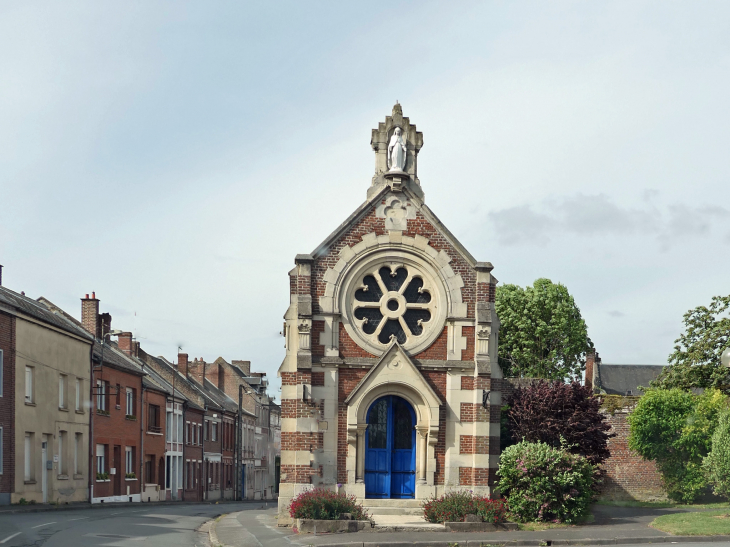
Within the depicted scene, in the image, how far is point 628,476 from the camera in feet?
111

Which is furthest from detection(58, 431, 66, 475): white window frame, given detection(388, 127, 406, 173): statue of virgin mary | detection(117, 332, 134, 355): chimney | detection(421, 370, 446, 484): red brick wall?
detection(388, 127, 406, 173): statue of virgin mary

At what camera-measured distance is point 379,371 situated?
23.6 metres

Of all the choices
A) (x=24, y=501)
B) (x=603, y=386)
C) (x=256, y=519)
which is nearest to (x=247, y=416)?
(x=603, y=386)

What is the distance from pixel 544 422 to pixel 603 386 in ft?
153

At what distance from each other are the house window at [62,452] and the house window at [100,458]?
3.92 m

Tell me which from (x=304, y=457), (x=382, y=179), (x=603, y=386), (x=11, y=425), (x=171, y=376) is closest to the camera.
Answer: (x=304, y=457)

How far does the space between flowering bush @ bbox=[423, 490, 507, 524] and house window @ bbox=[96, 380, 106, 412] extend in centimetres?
2420

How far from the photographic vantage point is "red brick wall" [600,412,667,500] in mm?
33688

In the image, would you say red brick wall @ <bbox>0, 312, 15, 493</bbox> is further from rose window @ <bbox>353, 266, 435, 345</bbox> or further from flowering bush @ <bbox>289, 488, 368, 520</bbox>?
flowering bush @ <bbox>289, 488, 368, 520</bbox>

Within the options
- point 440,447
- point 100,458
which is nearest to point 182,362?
point 100,458

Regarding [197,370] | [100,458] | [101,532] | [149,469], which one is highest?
[197,370]

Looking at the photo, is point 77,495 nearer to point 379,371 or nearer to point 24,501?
point 24,501

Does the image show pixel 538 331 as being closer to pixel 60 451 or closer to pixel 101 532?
pixel 60 451

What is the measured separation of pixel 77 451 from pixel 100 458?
3.08 meters
